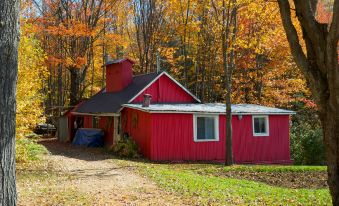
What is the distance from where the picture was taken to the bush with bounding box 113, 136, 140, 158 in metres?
19.4

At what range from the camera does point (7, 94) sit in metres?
4.61

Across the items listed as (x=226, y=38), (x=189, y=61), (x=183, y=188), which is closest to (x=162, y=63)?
(x=189, y=61)

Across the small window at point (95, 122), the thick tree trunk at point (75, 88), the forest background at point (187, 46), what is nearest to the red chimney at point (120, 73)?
the small window at point (95, 122)

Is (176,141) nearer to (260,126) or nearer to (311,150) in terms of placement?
(260,126)

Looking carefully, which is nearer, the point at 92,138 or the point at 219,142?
the point at 219,142

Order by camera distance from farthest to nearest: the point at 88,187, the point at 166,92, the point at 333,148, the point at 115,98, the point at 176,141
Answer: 1. the point at 115,98
2. the point at 166,92
3. the point at 176,141
4. the point at 88,187
5. the point at 333,148

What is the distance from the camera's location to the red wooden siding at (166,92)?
2361 centimetres

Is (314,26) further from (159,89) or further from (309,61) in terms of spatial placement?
(159,89)

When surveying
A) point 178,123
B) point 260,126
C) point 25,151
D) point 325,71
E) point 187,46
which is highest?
point 187,46

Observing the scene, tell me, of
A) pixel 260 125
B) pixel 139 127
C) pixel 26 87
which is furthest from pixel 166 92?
pixel 26 87

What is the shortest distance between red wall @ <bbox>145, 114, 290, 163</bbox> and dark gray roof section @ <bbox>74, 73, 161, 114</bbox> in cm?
419

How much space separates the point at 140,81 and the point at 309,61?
19272mm

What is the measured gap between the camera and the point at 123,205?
844cm

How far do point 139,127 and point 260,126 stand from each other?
669 cm
